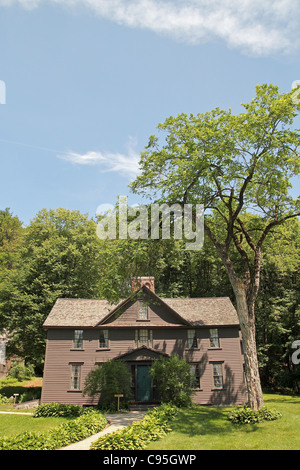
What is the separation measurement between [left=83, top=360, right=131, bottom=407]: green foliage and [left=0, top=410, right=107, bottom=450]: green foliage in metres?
6.14

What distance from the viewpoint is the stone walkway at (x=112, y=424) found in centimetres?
1209

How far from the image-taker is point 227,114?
15828 mm

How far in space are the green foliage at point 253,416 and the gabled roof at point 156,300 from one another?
40.1 ft

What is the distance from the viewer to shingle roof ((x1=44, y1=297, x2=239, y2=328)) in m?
26.9

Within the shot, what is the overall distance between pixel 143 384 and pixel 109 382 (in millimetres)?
3646

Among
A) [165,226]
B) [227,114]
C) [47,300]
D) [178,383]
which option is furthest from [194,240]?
[47,300]

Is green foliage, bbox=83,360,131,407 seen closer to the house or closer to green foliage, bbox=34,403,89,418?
green foliage, bbox=34,403,89,418

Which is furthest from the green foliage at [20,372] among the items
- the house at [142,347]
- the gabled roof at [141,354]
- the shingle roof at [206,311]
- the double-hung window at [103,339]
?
the shingle roof at [206,311]

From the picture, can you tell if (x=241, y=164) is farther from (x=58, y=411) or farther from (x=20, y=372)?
(x=20, y=372)

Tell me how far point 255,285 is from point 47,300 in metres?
21.5

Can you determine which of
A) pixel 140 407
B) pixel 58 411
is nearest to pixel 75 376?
pixel 58 411

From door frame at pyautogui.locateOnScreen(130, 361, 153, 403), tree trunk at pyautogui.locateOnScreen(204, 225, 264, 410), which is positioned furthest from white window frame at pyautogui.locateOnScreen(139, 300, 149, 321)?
tree trunk at pyautogui.locateOnScreen(204, 225, 264, 410)

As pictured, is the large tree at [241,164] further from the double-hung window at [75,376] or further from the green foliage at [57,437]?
the double-hung window at [75,376]

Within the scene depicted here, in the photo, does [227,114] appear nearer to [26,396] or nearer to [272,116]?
[272,116]
